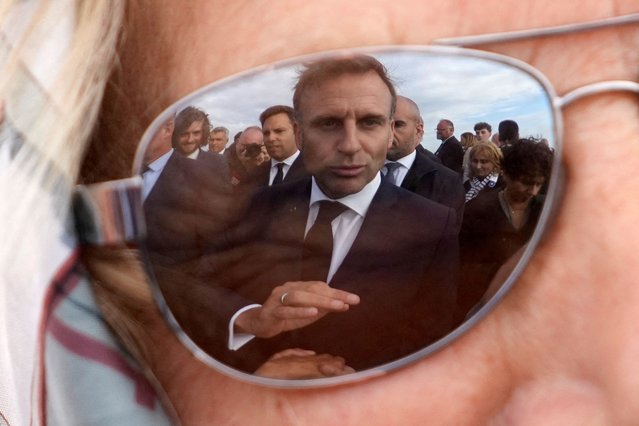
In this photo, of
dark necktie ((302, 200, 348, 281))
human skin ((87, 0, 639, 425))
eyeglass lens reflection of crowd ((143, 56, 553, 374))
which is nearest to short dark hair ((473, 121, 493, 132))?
eyeglass lens reflection of crowd ((143, 56, 553, 374))

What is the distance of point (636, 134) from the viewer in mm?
970

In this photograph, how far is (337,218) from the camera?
975 millimetres

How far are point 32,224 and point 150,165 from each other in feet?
0.60

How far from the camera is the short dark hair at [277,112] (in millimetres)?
935

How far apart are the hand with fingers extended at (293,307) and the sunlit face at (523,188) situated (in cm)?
25

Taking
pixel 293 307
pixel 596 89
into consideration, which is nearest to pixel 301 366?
pixel 293 307

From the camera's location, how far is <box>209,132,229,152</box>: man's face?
3.10 feet

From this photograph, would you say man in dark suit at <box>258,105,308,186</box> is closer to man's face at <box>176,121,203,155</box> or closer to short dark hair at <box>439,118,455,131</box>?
man's face at <box>176,121,203,155</box>

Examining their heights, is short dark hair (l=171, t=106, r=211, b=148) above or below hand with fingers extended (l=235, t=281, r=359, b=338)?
above

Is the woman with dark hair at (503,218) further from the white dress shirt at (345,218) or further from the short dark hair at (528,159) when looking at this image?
the white dress shirt at (345,218)

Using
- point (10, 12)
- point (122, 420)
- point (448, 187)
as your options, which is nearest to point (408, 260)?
point (448, 187)

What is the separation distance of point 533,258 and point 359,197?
26 centimetres

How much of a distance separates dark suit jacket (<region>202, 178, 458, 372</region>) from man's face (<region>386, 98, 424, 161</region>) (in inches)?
2.5

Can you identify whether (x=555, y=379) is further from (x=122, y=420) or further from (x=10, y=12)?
(x=10, y=12)
